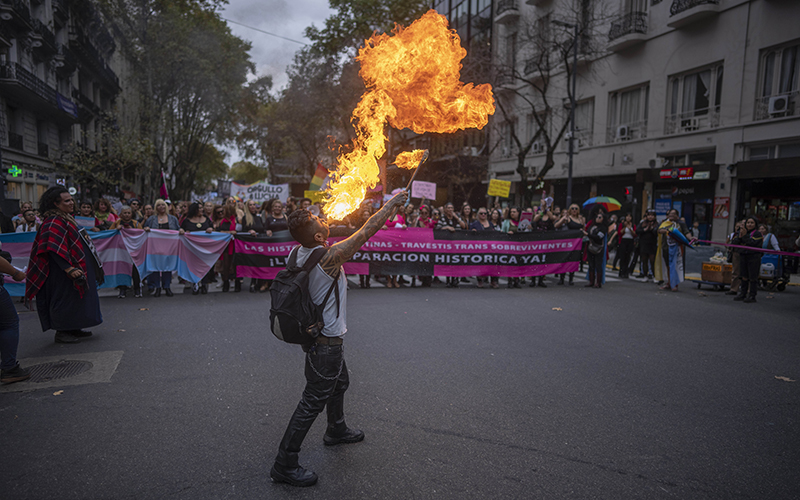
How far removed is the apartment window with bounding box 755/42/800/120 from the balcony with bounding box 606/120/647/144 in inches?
198

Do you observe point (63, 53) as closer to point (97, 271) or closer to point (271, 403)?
point (97, 271)

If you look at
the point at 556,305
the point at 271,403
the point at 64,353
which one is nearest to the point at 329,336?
the point at 271,403

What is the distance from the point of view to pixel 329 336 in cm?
329

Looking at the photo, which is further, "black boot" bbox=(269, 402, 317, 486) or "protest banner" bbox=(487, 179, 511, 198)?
"protest banner" bbox=(487, 179, 511, 198)

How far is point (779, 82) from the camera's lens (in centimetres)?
1697

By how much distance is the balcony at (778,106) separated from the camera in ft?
54.3

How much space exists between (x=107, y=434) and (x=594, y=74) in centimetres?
2577

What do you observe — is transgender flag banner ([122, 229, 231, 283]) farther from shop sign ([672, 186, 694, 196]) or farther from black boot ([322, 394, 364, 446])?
shop sign ([672, 186, 694, 196])

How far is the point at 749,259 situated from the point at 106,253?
1276cm

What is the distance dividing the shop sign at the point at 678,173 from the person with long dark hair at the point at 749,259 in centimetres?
955

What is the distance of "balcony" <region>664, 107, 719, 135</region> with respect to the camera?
62.6ft

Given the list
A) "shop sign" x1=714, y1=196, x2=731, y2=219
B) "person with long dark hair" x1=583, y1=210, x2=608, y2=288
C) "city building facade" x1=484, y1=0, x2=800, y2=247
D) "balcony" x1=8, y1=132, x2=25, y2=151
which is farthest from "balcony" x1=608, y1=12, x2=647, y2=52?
"balcony" x1=8, y1=132, x2=25, y2=151

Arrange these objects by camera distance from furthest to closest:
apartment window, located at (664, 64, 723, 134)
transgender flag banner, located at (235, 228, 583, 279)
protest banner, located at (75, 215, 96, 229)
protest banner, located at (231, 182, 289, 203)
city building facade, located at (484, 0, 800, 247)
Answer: protest banner, located at (231, 182, 289, 203) < apartment window, located at (664, 64, 723, 134) < city building facade, located at (484, 0, 800, 247) < protest banner, located at (75, 215, 96, 229) < transgender flag banner, located at (235, 228, 583, 279)

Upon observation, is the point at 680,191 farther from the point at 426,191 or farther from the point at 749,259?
the point at 426,191
